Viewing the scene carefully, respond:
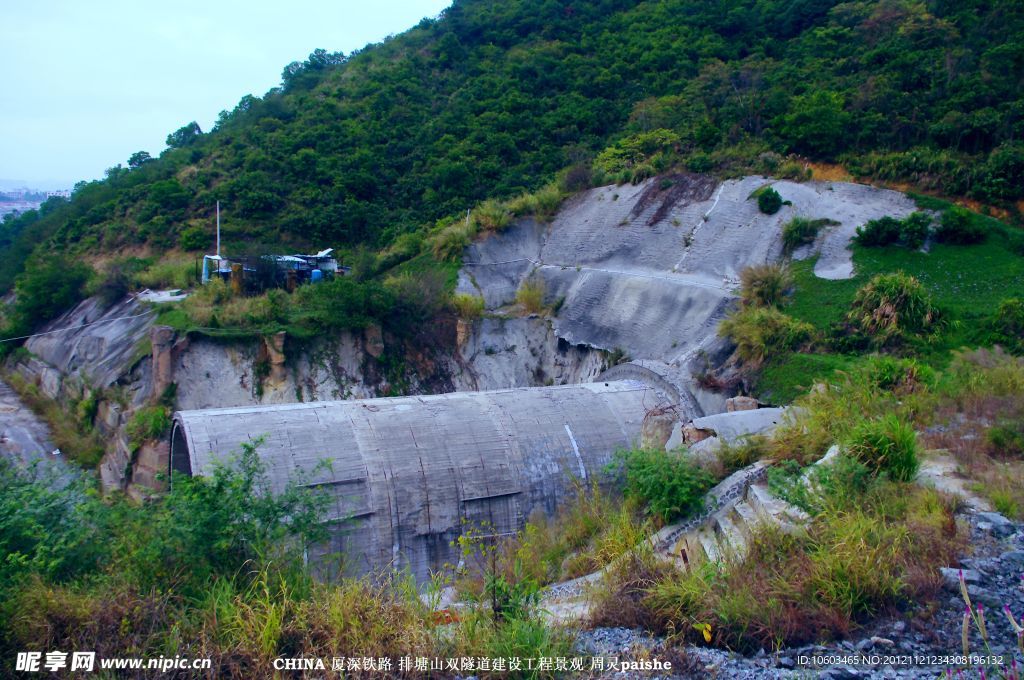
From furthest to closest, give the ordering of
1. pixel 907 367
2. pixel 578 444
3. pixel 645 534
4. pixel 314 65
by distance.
Result: pixel 314 65 < pixel 578 444 < pixel 907 367 < pixel 645 534

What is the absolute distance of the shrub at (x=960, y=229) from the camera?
50.6ft

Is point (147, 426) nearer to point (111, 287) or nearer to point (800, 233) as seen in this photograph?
point (111, 287)

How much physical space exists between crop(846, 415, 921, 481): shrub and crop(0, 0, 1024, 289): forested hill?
13413 millimetres

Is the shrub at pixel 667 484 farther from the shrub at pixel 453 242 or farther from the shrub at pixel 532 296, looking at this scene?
the shrub at pixel 453 242

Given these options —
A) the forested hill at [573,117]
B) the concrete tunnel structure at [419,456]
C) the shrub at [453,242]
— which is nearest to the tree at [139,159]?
the forested hill at [573,117]

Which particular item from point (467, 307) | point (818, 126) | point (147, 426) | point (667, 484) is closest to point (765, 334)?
point (667, 484)

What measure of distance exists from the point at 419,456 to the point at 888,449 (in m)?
6.28

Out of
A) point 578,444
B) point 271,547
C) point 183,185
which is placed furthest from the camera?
point 183,185

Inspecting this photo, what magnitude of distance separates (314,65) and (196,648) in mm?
43763

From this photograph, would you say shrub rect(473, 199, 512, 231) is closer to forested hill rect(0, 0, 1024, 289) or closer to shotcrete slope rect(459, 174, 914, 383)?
shotcrete slope rect(459, 174, 914, 383)

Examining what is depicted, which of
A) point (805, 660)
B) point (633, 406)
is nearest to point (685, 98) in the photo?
point (633, 406)

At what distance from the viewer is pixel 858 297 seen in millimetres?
13891

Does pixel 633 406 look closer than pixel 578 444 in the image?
No

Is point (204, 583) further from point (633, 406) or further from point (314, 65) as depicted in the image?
point (314, 65)
